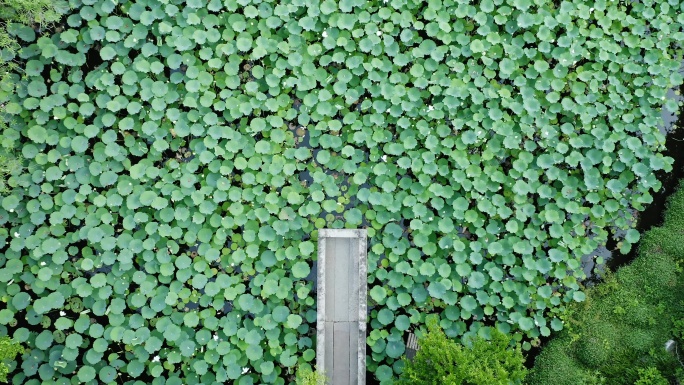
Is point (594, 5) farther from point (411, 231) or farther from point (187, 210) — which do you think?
point (187, 210)

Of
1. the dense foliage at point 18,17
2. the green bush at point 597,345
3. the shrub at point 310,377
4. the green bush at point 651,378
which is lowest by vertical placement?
the shrub at point 310,377

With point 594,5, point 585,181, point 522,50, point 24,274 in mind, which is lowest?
point 24,274

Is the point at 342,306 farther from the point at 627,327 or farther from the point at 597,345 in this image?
the point at 627,327

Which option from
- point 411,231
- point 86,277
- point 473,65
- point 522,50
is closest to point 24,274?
point 86,277

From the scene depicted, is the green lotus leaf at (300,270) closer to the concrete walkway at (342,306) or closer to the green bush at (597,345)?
the concrete walkway at (342,306)

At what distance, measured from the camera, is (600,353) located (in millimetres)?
5863

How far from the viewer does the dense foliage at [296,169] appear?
5793 millimetres

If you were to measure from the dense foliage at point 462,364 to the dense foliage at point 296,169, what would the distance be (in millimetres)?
744

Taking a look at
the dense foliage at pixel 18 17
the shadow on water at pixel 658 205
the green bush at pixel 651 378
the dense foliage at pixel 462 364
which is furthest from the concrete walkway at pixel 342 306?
the dense foliage at pixel 18 17

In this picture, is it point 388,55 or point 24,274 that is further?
point 388,55

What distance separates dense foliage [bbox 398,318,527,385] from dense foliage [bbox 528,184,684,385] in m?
1.14

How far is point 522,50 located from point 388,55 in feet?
5.26

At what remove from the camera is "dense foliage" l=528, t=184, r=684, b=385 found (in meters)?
5.80

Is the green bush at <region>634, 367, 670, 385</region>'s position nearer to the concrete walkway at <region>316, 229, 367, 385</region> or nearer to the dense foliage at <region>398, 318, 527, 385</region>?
the dense foliage at <region>398, 318, 527, 385</region>
